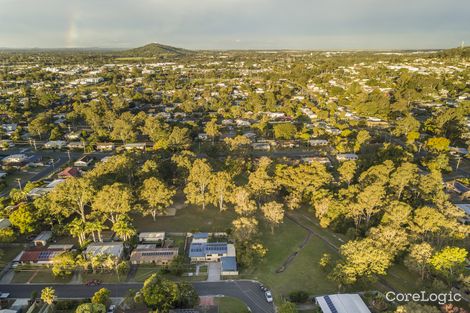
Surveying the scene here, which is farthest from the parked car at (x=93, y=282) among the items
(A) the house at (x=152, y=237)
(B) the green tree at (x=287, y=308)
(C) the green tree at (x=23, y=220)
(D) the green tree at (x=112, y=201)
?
(B) the green tree at (x=287, y=308)

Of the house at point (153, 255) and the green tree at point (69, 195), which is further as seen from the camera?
the green tree at point (69, 195)

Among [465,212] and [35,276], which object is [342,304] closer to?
[465,212]

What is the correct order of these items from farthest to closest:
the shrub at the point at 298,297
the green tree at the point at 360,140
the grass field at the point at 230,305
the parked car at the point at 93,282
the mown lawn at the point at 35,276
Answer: the green tree at the point at 360,140 → the mown lawn at the point at 35,276 → the parked car at the point at 93,282 → the shrub at the point at 298,297 → the grass field at the point at 230,305

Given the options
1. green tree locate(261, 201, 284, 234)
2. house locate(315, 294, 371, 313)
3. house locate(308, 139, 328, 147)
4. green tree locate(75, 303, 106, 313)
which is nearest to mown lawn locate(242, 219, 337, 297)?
house locate(315, 294, 371, 313)

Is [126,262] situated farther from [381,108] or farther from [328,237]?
[381,108]

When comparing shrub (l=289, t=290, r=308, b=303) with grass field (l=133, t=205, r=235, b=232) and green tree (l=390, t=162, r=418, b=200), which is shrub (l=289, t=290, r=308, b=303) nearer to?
grass field (l=133, t=205, r=235, b=232)

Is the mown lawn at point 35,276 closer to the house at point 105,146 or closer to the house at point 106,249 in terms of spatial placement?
the house at point 106,249
